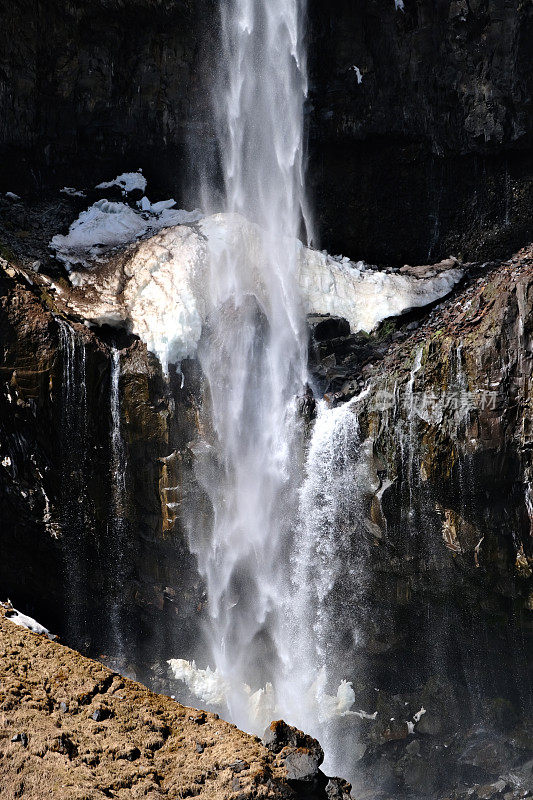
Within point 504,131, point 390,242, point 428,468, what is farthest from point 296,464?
point 504,131

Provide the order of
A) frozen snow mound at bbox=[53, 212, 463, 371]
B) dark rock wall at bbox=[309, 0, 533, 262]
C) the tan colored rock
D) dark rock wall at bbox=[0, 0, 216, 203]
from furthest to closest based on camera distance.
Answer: dark rock wall at bbox=[0, 0, 216, 203]
dark rock wall at bbox=[309, 0, 533, 262]
frozen snow mound at bbox=[53, 212, 463, 371]
the tan colored rock

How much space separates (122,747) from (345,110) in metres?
15.0

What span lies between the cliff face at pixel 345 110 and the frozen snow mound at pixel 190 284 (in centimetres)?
219

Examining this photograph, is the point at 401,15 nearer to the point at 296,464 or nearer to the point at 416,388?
the point at 416,388

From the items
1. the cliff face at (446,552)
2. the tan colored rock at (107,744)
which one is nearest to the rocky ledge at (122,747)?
the tan colored rock at (107,744)

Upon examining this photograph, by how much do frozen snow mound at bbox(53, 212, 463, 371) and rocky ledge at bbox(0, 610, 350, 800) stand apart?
7214 mm

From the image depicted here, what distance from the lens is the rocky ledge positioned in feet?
25.2

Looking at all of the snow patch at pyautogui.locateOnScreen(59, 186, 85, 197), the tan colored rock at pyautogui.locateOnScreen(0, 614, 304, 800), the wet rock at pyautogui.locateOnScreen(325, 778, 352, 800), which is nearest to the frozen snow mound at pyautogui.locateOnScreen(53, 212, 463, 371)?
the snow patch at pyautogui.locateOnScreen(59, 186, 85, 197)

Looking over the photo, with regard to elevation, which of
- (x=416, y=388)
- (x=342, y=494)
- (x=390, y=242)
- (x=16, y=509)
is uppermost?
(x=390, y=242)

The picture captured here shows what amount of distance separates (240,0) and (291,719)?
625 inches

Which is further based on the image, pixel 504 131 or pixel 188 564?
pixel 504 131

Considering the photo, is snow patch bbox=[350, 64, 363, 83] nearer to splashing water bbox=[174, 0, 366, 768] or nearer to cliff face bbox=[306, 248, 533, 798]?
splashing water bbox=[174, 0, 366, 768]

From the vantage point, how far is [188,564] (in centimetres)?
1546

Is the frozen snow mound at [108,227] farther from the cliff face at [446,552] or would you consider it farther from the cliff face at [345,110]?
the cliff face at [446,552]
